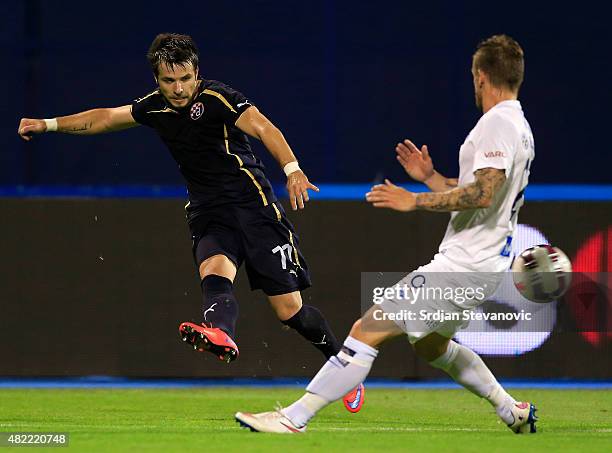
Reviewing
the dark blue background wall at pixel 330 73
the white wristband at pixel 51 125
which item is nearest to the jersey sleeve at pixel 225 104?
the white wristband at pixel 51 125

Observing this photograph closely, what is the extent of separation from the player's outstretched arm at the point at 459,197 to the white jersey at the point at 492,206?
3.7 inches

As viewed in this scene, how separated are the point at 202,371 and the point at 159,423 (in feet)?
9.79

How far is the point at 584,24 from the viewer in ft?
45.0

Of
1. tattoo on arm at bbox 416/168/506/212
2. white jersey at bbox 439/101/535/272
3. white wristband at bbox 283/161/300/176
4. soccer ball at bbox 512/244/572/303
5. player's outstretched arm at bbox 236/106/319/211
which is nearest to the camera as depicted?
tattoo on arm at bbox 416/168/506/212

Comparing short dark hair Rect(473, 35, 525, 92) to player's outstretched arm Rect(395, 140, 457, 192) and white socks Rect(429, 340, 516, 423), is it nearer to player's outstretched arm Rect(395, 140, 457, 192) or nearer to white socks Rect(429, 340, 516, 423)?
player's outstretched arm Rect(395, 140, 457, 192)

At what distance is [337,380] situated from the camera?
20.1 ft

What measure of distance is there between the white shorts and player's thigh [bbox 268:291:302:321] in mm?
1832

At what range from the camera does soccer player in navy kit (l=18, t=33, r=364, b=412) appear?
24.3ft

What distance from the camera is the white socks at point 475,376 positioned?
661cm

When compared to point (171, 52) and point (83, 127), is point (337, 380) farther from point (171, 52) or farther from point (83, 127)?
point (83, 127)

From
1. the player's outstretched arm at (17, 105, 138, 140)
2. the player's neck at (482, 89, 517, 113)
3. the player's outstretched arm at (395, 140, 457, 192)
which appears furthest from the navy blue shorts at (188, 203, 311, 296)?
the player's neck at (482, 89, 517, 113)

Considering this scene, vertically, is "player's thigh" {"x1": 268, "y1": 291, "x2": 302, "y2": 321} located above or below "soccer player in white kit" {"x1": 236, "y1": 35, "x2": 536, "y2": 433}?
below

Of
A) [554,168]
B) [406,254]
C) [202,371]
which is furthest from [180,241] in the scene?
[554,168]

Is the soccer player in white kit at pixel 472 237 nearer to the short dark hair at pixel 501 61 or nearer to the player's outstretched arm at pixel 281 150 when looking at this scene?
the short dark hair at pixel 501 61
